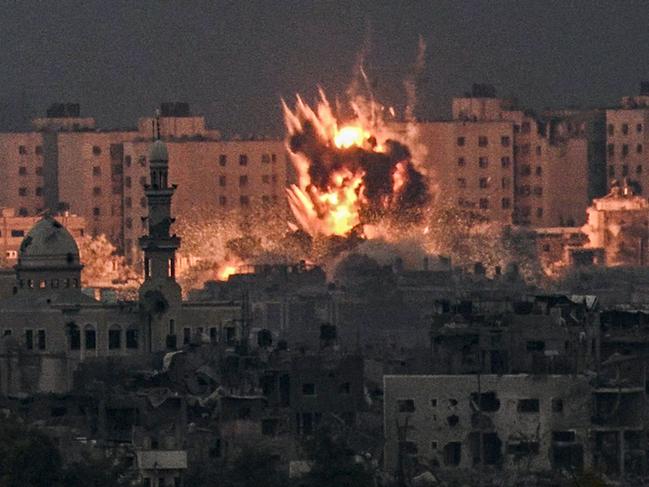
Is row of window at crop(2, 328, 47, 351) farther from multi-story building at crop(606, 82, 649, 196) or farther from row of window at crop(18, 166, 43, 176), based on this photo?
row of window at crop(18, 166, 43, 176)

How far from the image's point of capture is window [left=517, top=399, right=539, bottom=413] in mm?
89062

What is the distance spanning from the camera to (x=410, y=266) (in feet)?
427

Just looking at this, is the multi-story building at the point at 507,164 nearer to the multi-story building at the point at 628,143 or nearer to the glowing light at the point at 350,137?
the multi-story building at the point at 628,143

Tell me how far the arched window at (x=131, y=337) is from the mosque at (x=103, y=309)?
17 mm

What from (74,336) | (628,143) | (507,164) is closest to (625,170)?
(628,143)

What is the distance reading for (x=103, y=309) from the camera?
106125 mm

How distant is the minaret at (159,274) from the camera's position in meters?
106

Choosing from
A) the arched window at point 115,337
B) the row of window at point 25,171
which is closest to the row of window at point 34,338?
the arched window at point 115,337

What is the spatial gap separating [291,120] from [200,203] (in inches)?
500

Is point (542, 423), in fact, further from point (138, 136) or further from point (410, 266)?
point (138, 136)

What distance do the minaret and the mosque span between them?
15mm

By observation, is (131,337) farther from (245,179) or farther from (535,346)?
(245,179)

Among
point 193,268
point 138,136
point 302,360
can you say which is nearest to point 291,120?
point 193,268

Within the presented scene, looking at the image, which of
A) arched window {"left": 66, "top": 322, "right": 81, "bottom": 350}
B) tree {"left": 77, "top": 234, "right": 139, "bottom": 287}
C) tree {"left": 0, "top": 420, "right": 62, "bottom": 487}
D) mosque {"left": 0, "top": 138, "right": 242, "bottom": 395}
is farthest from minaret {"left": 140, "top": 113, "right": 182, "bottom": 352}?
tree {"left": 77, "top": 234, "right": 139, "bottom": 287}
